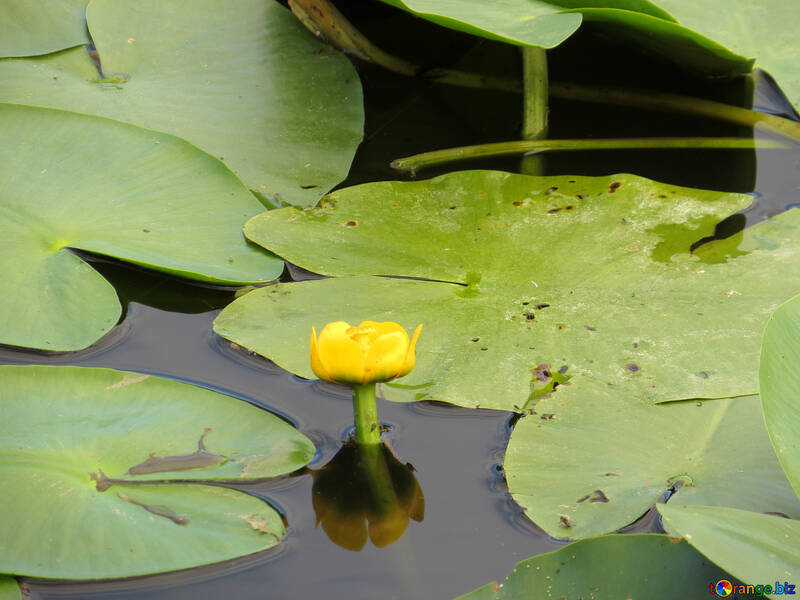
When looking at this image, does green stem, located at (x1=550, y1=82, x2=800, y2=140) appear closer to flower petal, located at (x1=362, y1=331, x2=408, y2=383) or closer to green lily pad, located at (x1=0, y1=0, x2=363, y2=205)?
green lily pad, located at (x1=0, y1=0, x2=363, y2=205)

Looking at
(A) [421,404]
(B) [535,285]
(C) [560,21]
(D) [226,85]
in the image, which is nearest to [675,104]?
(C) [560,21]

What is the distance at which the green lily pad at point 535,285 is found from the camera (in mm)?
1143

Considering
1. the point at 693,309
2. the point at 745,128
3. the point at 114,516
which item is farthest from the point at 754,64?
the point at 114,516

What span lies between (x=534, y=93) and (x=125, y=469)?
1.23 meters

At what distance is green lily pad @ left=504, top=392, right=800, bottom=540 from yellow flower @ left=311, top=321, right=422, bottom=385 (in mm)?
203

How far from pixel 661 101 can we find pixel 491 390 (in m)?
1.07

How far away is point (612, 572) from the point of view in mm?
813

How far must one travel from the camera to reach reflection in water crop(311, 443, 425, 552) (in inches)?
37.0

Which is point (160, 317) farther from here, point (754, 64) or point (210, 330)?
point (754, 64)

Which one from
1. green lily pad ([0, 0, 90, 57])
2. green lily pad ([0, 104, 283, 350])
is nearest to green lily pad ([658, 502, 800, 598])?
green lily pad ([0, 104, 283, 350])

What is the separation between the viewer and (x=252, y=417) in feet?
3.39

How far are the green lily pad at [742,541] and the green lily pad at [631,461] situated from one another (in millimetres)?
152

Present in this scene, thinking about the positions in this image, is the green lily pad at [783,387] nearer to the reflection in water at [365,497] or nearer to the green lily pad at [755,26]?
the reflection in water at [365,497]

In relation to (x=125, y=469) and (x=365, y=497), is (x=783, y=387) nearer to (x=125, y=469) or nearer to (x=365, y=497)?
(x=365, y=497)
